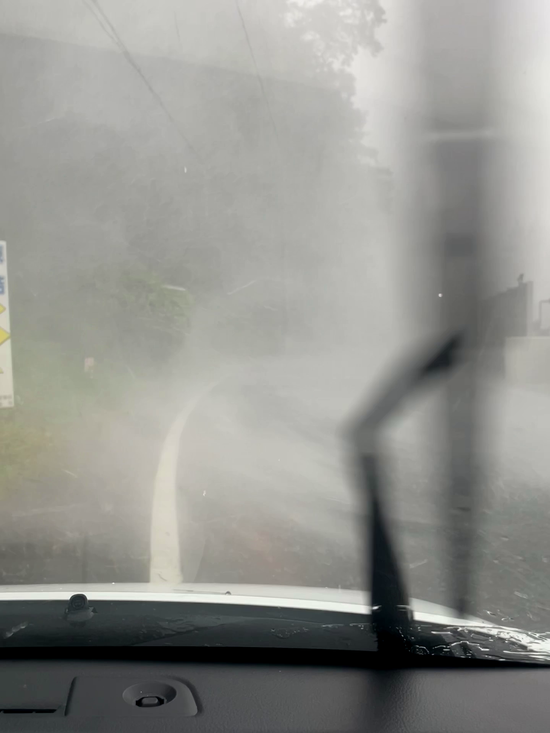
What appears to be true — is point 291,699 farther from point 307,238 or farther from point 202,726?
point 307,238

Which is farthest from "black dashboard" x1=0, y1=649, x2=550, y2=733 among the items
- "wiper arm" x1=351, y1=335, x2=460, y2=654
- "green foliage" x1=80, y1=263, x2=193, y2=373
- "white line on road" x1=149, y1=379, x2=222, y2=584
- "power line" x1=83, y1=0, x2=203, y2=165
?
"power line" x1=83, y1=0, x2=203, y2=165

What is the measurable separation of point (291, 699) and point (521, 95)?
23.4 feet

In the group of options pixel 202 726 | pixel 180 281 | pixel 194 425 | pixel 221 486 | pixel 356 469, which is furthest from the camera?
pixel 180 281

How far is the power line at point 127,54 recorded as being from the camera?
10.8m

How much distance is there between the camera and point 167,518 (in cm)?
558

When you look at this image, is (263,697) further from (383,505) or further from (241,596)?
(383,505)

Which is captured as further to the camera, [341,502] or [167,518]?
[167,518]

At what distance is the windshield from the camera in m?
4.82

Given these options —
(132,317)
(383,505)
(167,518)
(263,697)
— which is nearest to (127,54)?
(132,317)

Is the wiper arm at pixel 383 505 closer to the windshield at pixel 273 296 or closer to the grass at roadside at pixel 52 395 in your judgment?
the windshield at pixel 273 296

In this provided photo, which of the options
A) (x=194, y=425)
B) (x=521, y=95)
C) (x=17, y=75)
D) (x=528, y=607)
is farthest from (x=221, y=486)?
(x=17, y=75)

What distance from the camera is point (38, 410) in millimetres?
9398

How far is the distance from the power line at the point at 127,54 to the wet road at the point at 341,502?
19.0 feet

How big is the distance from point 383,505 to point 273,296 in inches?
321
